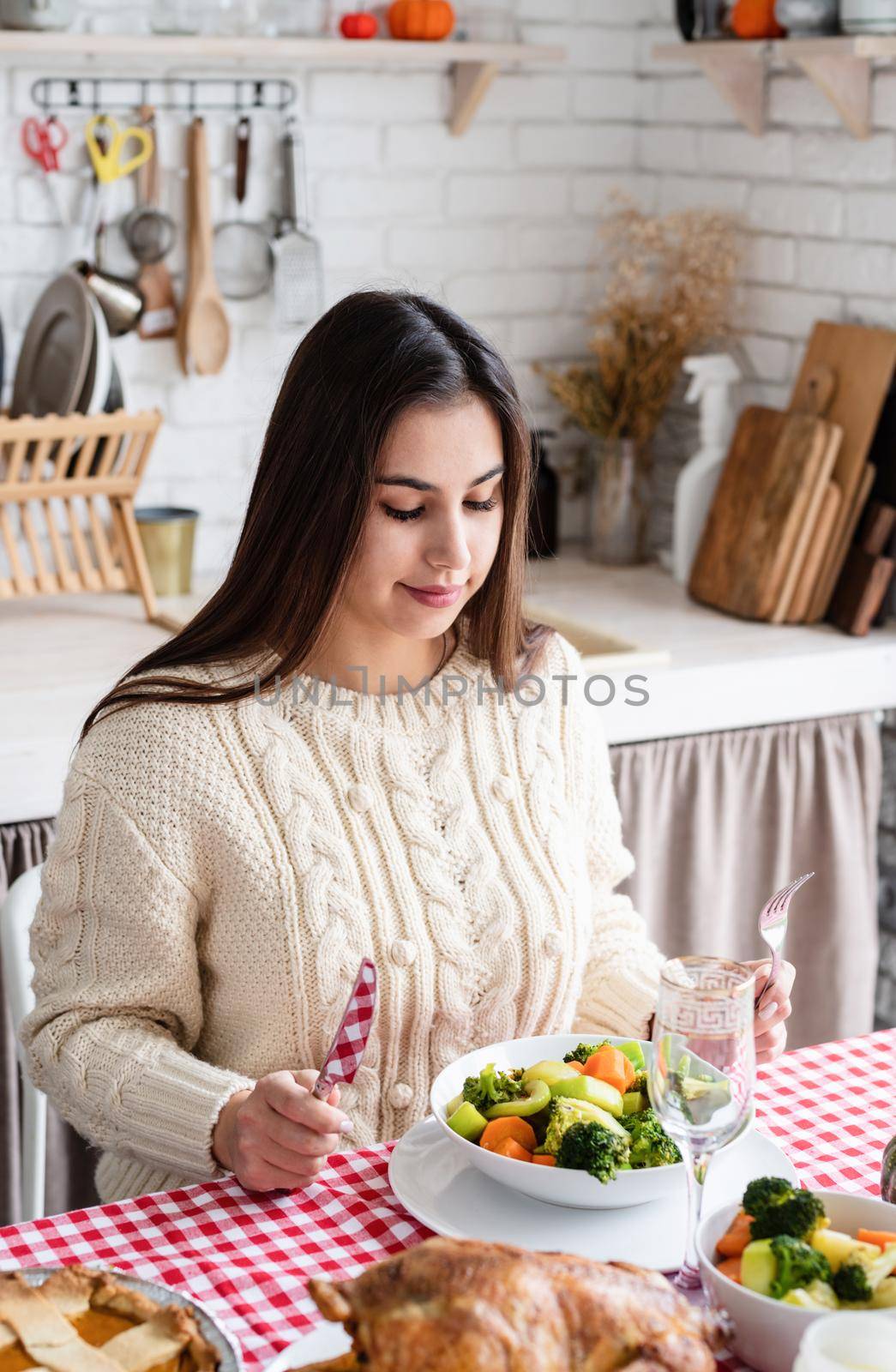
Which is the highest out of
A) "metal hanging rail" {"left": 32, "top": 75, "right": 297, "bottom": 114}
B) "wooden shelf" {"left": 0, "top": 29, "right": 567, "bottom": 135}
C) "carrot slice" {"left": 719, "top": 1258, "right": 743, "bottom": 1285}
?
"wooden shelf" {"left": 0, "top": 29, "right": 567, "bottom": 135}

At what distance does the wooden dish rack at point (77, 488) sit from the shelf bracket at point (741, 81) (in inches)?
42.3

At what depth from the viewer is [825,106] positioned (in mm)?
2646

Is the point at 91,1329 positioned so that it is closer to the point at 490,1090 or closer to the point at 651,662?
the point at 490,1090

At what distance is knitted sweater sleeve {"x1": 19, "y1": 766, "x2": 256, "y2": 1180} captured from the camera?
50.9 inches

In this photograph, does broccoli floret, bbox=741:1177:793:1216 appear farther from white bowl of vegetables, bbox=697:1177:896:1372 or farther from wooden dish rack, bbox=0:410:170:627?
wooden dish rack, bbox=0:410:170:627

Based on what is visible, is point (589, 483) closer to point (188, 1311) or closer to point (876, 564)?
point (876, 564)

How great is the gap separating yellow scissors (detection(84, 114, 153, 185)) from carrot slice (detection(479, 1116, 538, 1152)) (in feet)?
6.37

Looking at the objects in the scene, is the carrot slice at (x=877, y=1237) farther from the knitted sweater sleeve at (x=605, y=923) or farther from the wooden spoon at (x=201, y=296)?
Answer: the wooden spoon at (x=201, y=296)

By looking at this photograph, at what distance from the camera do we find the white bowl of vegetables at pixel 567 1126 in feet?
3.46

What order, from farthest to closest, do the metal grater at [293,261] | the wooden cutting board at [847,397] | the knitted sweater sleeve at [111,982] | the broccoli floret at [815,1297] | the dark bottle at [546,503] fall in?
the dark bottle at [546,503] → the metal grater at [293,261] → the wooden cutting board at [847,397] → the knitted sweater sleeve at [111,982] → the broccoli floret at [815,1297]

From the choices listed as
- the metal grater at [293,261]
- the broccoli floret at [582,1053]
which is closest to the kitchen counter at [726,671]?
the metal grater at [293,261]

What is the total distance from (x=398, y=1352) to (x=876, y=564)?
77.2 inches

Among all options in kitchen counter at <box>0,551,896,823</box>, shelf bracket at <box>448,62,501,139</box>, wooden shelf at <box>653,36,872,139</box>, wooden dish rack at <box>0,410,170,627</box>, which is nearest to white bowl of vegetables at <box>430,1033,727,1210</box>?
kitchen counter at <box>0,551,896,823</box>

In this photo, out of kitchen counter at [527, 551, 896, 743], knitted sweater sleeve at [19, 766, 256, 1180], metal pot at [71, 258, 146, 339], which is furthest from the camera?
metal pot at [71, 258, 146, 339]
